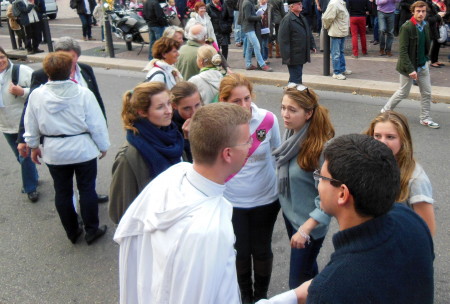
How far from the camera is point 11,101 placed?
510 cm

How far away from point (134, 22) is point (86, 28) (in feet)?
9.73

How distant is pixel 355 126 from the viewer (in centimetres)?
718

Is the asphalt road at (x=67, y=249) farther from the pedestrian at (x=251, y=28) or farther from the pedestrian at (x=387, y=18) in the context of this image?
the pedestrian at (x=387, y=18)

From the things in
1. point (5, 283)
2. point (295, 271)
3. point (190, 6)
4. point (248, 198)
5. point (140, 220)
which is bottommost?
point (5, 283)

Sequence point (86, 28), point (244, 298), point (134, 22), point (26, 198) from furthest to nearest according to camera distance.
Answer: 1. point (86, 28)
2. point (134, 22)
3. point (26, 198)
4. point (244, 298)

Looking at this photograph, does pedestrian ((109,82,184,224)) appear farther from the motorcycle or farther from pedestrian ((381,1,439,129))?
the motorcycle

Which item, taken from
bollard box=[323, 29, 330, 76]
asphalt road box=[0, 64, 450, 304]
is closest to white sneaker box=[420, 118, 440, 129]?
asphalt road box=[0, 64, 450, 304]

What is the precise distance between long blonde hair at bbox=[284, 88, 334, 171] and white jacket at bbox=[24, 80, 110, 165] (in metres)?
1.88

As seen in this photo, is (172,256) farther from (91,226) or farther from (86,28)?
(86,28)

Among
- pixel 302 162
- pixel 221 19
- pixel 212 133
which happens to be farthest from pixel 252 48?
pixel 212 133

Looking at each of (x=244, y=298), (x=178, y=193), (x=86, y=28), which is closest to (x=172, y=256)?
(x=178, y=193)

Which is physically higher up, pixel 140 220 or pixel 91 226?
pixel 140 220

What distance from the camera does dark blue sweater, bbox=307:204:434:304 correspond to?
5.06 feet

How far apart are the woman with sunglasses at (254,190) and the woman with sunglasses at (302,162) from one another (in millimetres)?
142
